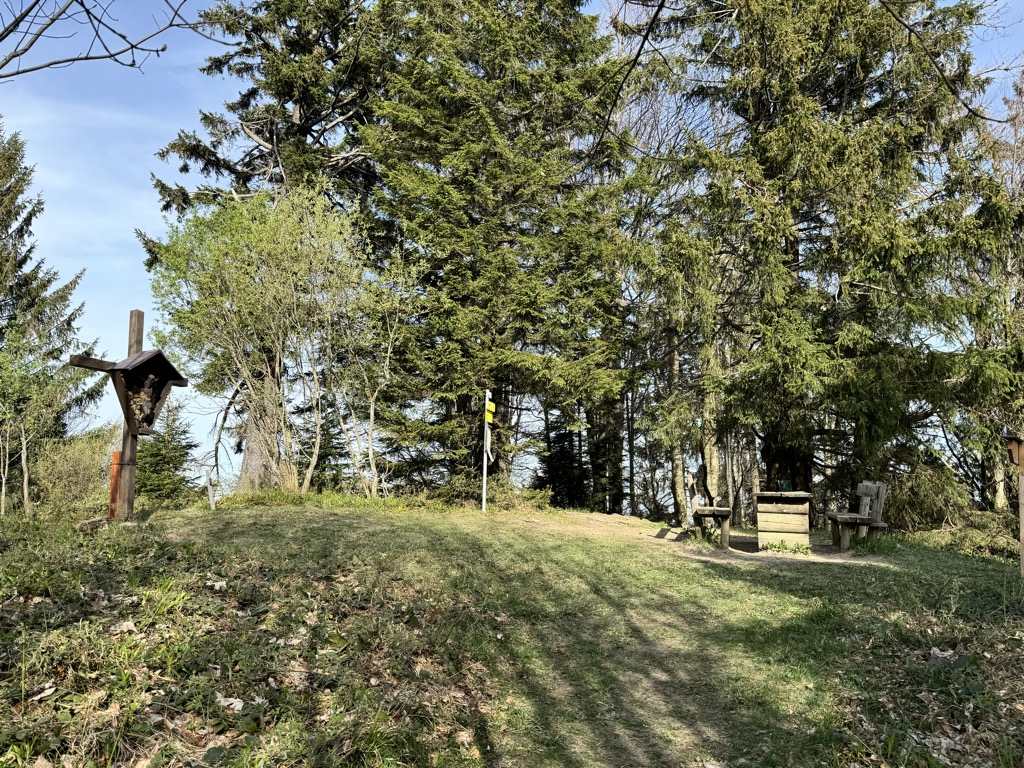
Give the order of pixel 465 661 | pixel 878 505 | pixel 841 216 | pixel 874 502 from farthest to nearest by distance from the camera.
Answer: pixel 841 216, pixel 874 502, pixel 878 505, pixel 465 661

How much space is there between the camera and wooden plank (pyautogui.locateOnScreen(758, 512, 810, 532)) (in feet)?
30.9

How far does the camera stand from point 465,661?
4.83 meters

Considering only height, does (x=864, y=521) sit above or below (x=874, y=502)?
below

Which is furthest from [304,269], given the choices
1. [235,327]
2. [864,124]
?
[864,124]

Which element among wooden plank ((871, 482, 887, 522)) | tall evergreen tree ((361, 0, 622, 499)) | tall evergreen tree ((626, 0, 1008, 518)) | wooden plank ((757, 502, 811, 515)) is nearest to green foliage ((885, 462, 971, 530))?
tall evergreen tree ((626, 0, 1008, 518))

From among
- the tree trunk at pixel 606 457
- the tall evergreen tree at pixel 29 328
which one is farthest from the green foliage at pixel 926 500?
the tall evergreen tree at pixel 29 328

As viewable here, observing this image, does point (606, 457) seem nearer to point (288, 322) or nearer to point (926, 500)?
point (926, 500)

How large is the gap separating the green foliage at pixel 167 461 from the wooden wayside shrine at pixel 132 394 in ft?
32.4

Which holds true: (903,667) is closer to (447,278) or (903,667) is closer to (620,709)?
(620,709)

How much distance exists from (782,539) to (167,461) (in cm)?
1711

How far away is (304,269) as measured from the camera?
12250 mm

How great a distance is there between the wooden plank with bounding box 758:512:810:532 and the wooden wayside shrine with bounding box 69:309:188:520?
8.73 m

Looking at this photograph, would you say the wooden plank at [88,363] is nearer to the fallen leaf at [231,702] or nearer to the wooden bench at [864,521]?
the fallen leaf at [231,702]

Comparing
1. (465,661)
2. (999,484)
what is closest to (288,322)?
(465,661)
